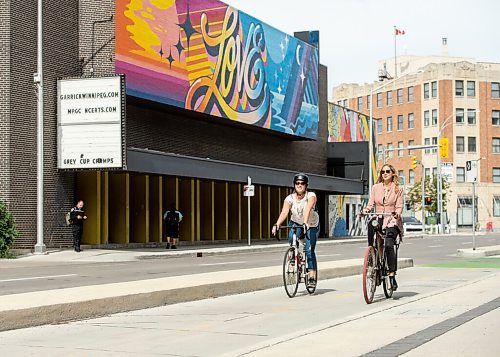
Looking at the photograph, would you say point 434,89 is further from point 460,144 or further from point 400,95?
point 460,144

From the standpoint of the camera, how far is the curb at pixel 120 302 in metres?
10.1

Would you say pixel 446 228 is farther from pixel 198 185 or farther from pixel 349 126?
pixel 198 185

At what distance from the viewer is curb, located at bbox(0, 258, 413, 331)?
10078 millimetres

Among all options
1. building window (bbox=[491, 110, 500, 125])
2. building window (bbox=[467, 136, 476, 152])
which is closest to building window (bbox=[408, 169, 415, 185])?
building window (bbox=[467, 136, 476, 152])

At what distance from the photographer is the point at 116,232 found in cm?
3478

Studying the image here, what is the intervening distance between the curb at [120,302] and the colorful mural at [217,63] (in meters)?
19.0

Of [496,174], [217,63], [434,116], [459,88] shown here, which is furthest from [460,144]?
[217,63]

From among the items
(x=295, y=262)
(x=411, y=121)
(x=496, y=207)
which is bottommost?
(x=295, y=262)

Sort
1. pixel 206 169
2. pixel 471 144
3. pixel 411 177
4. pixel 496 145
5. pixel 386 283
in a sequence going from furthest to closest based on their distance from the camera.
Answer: pixel 411 177
pixel 496 145
pixel 471 144
pixel 206 169
pixel 386 283

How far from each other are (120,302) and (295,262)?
3.01 m

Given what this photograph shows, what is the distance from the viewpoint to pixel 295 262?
13336 mm

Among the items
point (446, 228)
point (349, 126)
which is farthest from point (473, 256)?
point (446, 228)

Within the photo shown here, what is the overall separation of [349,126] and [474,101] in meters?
41.0

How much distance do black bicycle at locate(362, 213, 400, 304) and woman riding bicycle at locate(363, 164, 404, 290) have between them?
0.08m
